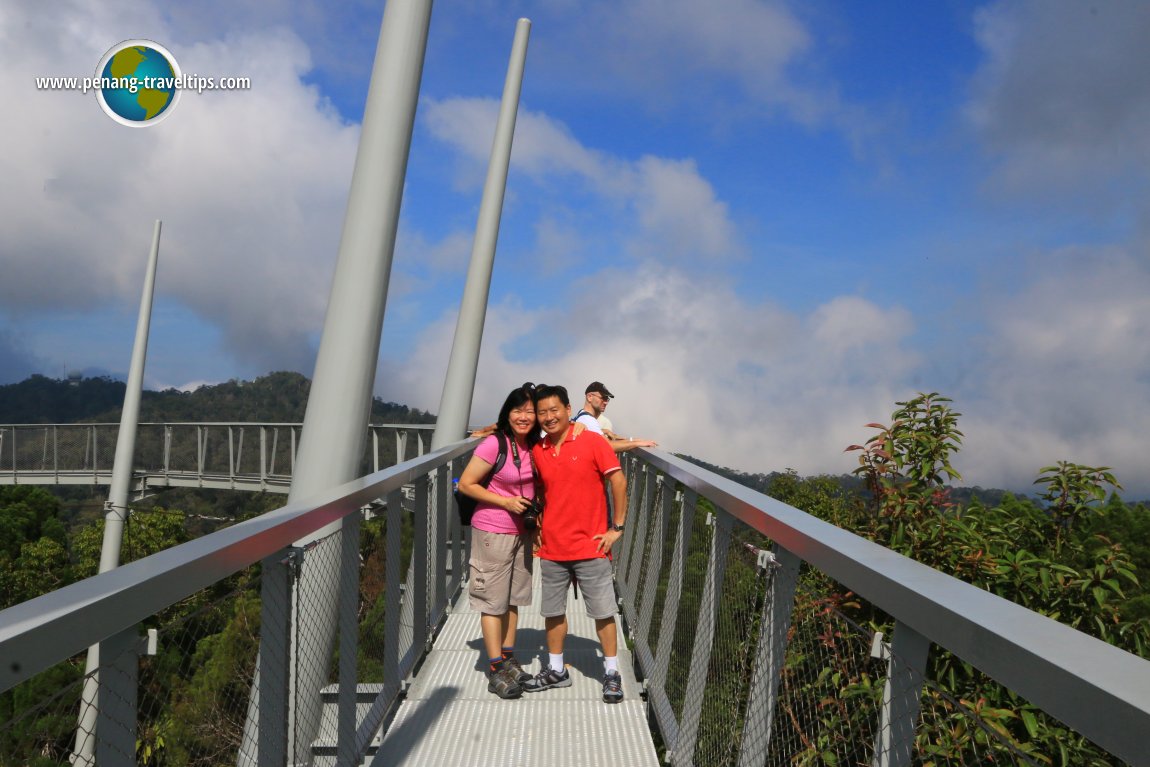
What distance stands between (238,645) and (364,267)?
2.65 meters

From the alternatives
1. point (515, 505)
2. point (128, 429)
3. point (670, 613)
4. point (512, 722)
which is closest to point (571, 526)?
point (515, 505)

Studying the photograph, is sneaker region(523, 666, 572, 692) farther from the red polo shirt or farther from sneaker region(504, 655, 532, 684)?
the red polo shirt

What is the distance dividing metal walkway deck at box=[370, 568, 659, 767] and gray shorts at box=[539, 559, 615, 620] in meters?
0.44

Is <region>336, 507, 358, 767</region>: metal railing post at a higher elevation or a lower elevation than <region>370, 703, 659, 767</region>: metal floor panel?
higher

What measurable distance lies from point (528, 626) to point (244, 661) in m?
4.25

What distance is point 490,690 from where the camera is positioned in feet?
17.3

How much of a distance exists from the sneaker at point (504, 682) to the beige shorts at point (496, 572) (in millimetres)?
298

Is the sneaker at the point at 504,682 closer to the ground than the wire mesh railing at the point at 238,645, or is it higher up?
closer to the ground

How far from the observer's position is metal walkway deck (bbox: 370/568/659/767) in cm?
439

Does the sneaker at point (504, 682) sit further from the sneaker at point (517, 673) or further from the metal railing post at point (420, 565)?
the metal railing post at point (420, 565)

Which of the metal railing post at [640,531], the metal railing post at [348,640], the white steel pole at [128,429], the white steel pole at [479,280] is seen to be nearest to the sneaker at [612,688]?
the metal railing post at [640,531]

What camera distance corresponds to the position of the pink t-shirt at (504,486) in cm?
521

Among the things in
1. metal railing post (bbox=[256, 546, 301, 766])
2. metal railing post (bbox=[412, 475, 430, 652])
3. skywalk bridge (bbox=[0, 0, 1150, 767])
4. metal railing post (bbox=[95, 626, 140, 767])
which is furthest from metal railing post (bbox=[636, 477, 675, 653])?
metal railing post (bbox=[95, 626, 140, 767])

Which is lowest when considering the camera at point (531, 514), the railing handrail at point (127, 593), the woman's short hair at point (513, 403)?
the camera at point (531, 514)
